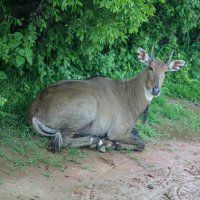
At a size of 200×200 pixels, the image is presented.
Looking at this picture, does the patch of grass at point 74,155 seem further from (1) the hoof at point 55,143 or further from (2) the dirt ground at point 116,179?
(1) the hoof at point 55,143

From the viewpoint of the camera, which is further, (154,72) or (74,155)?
(154,72)

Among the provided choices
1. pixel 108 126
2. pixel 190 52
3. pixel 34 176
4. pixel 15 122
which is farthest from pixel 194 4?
pixel 34 176

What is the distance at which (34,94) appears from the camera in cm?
855

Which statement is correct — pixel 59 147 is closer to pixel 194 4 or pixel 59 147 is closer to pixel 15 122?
pixel 15 122

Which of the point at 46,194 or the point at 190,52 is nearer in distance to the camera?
the point at 46,194

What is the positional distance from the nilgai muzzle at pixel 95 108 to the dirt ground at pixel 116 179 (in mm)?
368

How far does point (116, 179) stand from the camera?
6863 millimetres

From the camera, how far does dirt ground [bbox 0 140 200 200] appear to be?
19.9 feet

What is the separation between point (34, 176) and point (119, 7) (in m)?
2.47

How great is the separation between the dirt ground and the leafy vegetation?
328 mm

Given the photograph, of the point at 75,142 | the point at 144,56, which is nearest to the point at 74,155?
the point at 75,142

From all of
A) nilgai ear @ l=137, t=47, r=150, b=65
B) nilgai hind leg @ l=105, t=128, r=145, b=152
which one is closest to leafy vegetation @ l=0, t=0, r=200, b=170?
nilgai ear @ l=137, t=47, r=150, b=65

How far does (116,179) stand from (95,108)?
140 centimetres

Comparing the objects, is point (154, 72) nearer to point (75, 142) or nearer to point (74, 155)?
point (75, 142)
